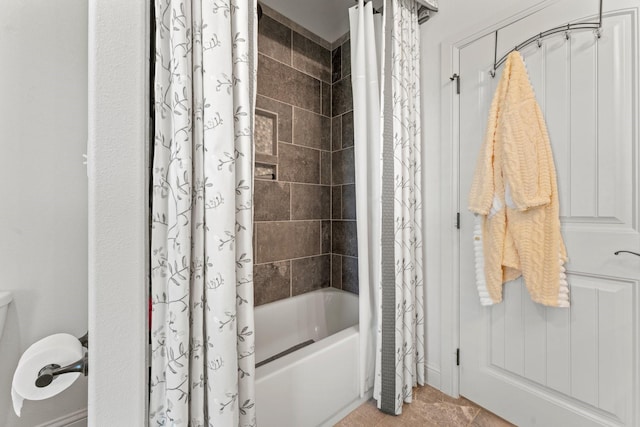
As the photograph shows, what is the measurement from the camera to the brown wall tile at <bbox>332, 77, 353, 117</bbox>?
84.3 inches

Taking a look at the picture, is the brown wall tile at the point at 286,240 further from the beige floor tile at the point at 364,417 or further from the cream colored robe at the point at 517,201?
the cream colored robe at the point at 517,201

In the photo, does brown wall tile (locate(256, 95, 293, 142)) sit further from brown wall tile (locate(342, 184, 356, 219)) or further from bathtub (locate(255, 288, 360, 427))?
bathtub (locate(255, 288, 360, 427))

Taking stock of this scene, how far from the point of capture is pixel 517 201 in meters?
1.18

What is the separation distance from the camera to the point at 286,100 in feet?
6.53

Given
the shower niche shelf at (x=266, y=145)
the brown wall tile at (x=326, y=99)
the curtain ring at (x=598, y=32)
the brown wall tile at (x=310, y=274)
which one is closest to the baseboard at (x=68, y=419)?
the brown wall tile at (x=310, y=274)

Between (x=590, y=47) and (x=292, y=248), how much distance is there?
1931 millimetres

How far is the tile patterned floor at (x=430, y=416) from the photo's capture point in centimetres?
132

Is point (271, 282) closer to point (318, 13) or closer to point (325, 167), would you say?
point (325, 167)

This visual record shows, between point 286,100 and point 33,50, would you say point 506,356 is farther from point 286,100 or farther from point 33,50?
point 33,50

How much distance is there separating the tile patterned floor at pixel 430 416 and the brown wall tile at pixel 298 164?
156cm

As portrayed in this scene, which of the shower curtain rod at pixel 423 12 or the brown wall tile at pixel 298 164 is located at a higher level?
the shower curtain rod at pixel 423 12

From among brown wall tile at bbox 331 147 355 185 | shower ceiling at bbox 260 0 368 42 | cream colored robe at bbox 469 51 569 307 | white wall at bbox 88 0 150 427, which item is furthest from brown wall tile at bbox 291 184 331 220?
white wall at bbox 88 0 150 427

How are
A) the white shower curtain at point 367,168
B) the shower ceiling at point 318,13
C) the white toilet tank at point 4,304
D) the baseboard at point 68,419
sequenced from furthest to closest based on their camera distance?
the shower ceiling at point 318,13
the white shower curtain at point 367,168
the baseboard at point 68,419
the white toilet tank at point 4,304

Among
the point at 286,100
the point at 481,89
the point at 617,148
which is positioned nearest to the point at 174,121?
the point at 286,100
